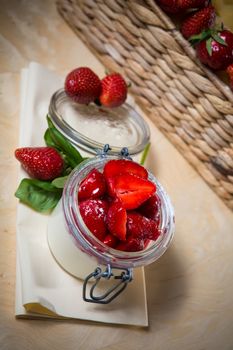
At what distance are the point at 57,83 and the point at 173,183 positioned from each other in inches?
11.6

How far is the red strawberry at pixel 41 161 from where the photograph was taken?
63cm

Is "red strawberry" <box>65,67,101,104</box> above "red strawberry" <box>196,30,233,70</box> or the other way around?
the other way around

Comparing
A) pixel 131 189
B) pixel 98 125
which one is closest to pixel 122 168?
pixel 131 189

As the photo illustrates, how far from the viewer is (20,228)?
613 mm

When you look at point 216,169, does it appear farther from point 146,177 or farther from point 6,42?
point 6,42

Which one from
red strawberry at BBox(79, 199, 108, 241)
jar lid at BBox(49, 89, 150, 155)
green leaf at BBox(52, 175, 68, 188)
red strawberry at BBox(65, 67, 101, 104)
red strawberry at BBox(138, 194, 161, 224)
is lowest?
jar lid at BBox(49, 89, 150, 155)

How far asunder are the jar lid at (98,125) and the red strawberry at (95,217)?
0.23 meters

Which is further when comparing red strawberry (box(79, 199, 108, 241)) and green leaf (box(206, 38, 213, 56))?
green leaf (box(206, 38, 213, 56))

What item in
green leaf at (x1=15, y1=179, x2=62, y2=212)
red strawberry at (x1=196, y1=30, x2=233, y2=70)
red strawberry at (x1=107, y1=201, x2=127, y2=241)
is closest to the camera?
red strawberry at (x1=107, y1=201, x2=127, y2=241)

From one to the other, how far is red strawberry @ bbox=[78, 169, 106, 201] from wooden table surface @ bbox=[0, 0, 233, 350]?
0.45 ft

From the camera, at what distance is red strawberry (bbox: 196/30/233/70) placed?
0.73m

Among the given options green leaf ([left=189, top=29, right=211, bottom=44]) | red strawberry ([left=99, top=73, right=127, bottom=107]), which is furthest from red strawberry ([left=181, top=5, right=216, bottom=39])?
red strawberry ([left=99, top=73, right=127, bottom=107])

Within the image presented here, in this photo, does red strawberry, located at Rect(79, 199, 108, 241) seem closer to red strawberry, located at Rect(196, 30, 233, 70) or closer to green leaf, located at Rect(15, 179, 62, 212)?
green leaf, located at Rect(15, 179, 62, 212)

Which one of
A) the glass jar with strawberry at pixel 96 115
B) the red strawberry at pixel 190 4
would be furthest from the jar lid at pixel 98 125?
the red strawberry at pixel 190 4
